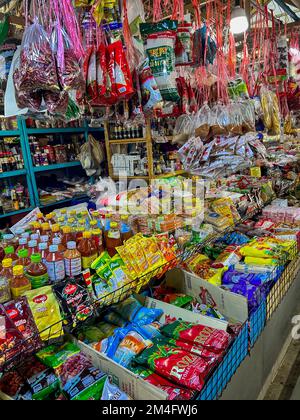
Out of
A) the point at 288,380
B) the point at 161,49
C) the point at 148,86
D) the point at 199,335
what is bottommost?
the point at 288,380

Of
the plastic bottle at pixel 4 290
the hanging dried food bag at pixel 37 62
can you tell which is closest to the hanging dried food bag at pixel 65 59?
the hanging dried food bag at pixel 37 62

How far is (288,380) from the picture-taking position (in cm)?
163

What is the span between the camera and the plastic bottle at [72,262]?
1081mm

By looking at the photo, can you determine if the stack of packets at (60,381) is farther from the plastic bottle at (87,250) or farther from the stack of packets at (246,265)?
the stack of packets at (246,265)

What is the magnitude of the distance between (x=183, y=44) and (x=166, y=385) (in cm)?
150

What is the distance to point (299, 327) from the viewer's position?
190cm

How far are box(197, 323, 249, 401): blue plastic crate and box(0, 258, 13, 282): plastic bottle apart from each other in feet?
2.51

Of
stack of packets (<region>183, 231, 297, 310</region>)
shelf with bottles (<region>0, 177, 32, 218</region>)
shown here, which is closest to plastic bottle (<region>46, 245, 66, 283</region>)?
stack of packets (<region>183, 231, 297, 310</region>)

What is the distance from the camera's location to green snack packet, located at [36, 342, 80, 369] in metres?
1.07

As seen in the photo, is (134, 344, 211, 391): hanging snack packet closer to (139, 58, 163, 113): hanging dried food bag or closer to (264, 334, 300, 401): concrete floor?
(264, 334, 300, 401): concrete floor

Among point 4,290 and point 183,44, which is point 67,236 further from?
point 183,44

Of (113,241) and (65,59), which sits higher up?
(65,59)

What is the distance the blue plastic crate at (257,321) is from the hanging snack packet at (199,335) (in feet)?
0.66

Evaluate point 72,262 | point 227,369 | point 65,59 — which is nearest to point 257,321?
point 227,369
